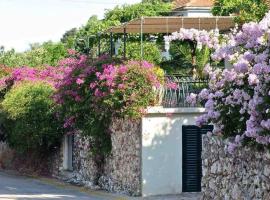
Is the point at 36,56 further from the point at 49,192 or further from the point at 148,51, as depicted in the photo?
the point at 49,192

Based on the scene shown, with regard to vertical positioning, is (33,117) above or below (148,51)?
below

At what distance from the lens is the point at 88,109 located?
23.4 m

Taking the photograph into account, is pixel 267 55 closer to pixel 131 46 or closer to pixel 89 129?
pixel 89 129

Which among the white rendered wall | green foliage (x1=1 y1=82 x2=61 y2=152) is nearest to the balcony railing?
the white rendered wall

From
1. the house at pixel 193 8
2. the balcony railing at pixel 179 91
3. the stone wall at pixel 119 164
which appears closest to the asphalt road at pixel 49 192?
the stone wall at pixel 119 164

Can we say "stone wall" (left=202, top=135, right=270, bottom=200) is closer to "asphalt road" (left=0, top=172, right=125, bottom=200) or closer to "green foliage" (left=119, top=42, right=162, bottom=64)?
"asphalt road" (left=0, top=172, right=125, bottom=200)

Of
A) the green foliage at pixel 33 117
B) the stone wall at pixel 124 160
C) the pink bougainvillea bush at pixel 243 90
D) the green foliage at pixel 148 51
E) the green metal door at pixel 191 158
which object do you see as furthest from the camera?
the green foliage at pixel 148 51

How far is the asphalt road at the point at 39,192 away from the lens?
20.9 metres

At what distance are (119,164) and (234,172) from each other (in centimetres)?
921

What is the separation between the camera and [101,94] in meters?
21.9

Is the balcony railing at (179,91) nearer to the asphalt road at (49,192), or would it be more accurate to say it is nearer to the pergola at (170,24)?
the pergola at (170,24)

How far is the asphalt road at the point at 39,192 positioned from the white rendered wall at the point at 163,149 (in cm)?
132

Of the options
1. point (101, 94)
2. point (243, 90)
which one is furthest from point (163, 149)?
point (243, 90)

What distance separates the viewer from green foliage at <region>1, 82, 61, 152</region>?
91.1 feet
